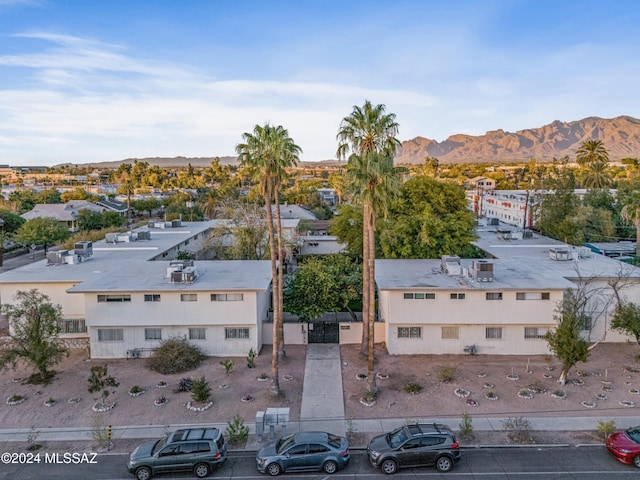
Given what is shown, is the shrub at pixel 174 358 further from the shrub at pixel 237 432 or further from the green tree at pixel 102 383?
the shrub at pixel 237 432

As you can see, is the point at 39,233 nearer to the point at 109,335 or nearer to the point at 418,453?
the point at 109,335

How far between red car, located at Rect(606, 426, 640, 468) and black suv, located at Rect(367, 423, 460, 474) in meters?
5.72

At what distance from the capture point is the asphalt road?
1563 cm

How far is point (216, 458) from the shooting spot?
51.8 ft

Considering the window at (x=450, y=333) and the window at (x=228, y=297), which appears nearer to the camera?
the window at (x=228, y=297)

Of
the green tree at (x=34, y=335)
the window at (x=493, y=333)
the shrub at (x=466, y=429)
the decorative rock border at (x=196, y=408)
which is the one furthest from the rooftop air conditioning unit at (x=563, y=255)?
the green tree at (x=34, y=335)

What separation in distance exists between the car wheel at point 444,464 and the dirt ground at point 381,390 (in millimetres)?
2640

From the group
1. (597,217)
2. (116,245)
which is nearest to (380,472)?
(116,245)

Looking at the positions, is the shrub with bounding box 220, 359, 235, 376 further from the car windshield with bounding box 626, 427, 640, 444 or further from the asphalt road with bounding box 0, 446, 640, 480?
the car windshield with bounding box 626, 427, 640, 444

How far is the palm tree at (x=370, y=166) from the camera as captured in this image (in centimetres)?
2172

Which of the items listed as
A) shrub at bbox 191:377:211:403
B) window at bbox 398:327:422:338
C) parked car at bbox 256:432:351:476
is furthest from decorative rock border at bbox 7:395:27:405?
window at bbox 398:327:422:338

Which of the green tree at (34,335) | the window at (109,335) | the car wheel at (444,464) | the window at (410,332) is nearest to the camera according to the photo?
the car wheel at (444,464)

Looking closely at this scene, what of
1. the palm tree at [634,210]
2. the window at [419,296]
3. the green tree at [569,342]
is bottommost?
the green tree at [569,342]

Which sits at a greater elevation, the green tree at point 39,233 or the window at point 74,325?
the green tree at point 39,233
